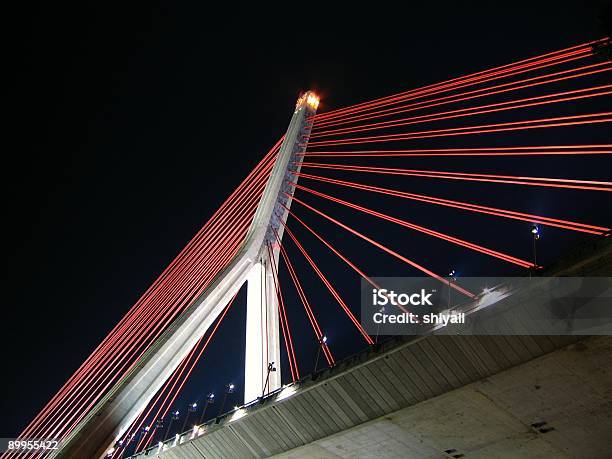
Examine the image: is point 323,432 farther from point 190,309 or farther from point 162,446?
point 162,446

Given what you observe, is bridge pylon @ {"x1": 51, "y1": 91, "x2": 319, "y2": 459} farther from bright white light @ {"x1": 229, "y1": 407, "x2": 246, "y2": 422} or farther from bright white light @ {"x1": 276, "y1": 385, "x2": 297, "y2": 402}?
bright white light @ {"x1": 276, "y1": 385, "x2": 297, "y2": 402}

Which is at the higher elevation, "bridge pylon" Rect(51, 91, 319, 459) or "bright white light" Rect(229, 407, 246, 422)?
"bridge pylon" Rect(51, 91, 319, 459)

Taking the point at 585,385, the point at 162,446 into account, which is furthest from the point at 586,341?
the point at 162,446

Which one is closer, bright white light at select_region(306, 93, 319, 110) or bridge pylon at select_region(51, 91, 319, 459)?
bridge pylon at select_region(51, 91, 319, 459)

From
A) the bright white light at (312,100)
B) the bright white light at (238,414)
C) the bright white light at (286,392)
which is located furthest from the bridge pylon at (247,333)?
the bright white light at (312,100)

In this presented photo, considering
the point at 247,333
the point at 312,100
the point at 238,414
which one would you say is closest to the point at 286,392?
the point at 238,414

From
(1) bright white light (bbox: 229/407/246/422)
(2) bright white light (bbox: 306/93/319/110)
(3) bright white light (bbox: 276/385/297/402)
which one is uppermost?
(2) bright white light (bbox: 306/93/319/110)

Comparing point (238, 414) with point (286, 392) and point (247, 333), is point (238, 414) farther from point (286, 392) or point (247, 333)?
point (247, 333)

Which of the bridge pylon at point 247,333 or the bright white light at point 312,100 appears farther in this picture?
the bright white light at point 312,100

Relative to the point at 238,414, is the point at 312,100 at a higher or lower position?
Answer: higher

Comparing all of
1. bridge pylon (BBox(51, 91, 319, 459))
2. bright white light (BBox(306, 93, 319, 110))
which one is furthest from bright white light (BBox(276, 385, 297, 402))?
bright white light (BBox(306, 93, 319, 110))

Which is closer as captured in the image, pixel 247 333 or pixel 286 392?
pixel 286 392

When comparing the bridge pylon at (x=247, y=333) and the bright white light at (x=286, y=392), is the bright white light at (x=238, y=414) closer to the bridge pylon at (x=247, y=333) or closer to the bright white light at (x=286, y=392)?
the bridge pylon at (x=247, y=333)

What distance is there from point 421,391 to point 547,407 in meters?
2.90
